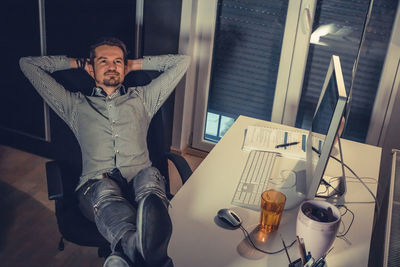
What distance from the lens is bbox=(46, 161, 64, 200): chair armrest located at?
1.79 m

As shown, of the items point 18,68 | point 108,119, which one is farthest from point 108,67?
point 18,68

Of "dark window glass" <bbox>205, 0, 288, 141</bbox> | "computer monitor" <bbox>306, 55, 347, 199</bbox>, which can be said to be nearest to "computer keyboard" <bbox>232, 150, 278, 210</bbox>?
"computer monitor" <bbox>306, 55, 347, 199</bbox>

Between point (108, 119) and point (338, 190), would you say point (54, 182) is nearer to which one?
point (108, 119)

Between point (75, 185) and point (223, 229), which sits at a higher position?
point (223, 229)

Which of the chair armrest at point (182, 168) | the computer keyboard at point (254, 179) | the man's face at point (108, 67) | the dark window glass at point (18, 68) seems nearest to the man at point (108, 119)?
the man's face at point (108, 67)

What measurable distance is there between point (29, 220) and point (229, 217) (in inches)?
60.0

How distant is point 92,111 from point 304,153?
98 centimetres

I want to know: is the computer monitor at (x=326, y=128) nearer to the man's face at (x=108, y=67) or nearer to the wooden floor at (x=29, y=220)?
the man's face at (x=108, y=67)

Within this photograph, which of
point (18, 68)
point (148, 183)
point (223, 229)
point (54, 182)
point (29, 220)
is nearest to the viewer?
point (223, 229)

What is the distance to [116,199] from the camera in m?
1.88

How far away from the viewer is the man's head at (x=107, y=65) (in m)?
Answer: 2.11

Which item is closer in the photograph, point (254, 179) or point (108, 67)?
point (254, 179)

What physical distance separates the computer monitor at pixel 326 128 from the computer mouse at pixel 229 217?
32cm

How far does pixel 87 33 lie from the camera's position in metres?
2.80
